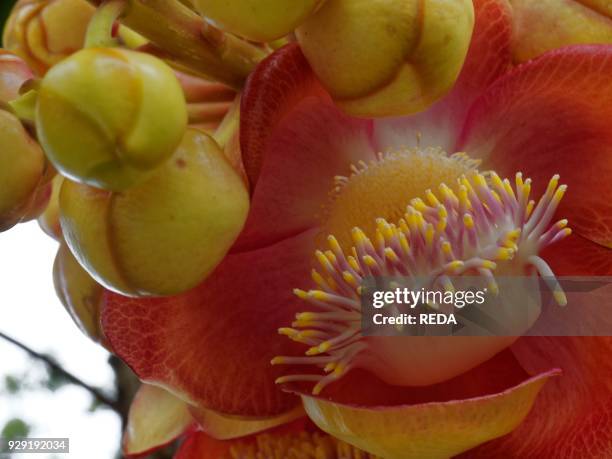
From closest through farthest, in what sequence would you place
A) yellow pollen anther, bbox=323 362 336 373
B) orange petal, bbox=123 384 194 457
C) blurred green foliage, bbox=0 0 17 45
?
yellow pollen anther, bbox=323 362 336 373 → orange petal, bbox=123 384 194 457 → blurred green foliage, bbox=0 0 17 45

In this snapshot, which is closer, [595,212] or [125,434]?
[595,212]

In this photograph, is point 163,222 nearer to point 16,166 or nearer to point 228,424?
point 16,166

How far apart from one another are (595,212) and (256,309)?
6.0 inches

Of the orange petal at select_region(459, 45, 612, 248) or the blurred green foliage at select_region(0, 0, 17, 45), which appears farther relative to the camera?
the blurred green foliage at select_region(0, 0, 17, 45)

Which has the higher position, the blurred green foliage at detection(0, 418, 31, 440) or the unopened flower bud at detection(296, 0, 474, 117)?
the unopened flower bud at detection(296, 0, 474, 117)

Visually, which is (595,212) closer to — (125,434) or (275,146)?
(275,146)

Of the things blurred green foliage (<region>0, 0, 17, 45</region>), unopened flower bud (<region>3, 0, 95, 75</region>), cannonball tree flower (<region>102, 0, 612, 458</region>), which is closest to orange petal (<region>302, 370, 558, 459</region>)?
cannonball tree flower (<region>102, 0, 612, 458</region>)

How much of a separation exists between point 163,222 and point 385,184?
0.40ft

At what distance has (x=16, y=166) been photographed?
0.35 meters

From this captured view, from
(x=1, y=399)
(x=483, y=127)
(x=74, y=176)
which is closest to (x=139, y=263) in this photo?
(x=74, y=176)

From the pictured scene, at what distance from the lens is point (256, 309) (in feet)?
1.46

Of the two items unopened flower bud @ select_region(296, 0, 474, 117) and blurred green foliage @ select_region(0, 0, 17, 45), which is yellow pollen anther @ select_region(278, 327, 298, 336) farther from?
blurred green foliage @ select_region(0, 0, 17, 45)

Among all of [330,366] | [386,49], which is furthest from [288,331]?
[386,49]

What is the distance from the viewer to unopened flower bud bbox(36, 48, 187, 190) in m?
0.30
